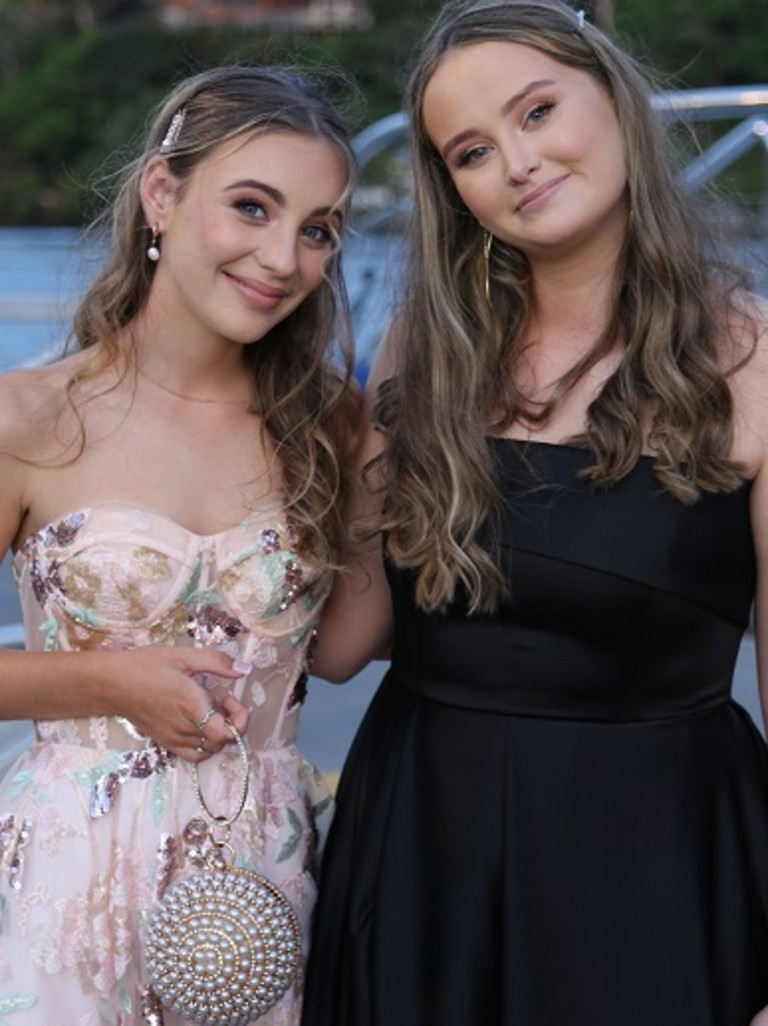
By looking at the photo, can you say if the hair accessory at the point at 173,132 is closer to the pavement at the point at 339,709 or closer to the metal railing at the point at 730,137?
the pavement at the point at 339,709

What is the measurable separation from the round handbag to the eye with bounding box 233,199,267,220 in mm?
824

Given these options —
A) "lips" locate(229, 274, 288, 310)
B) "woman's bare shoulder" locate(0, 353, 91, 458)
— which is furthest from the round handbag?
"lips" locate(229, 274, 288, 310)

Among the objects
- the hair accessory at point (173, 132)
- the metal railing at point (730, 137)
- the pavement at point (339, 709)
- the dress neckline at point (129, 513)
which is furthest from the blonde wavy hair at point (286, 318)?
the metal railing at point (730, 137)

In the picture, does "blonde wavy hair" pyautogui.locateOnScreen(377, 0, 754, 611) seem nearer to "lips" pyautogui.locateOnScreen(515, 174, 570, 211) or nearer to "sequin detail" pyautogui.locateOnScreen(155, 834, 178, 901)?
"lips" pyautogui.locateOnScreen(515, 174, 570, 211)

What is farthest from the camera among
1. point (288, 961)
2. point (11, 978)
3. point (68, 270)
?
point (68, 270)

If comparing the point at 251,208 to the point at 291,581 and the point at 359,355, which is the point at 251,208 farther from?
the point at 359,355

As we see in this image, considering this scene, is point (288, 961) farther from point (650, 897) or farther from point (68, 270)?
point (68, 270)

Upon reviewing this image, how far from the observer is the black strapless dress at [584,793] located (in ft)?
6.84

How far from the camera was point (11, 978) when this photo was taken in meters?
2.12

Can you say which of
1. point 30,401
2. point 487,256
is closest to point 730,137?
point 487,256

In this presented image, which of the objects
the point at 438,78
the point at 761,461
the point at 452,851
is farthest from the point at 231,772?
the point at 438,78

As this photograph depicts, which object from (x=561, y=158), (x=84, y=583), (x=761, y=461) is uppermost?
(x=561, y=158)

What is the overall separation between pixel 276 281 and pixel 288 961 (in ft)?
2.78

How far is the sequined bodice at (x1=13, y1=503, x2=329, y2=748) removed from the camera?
2150 millimetres
